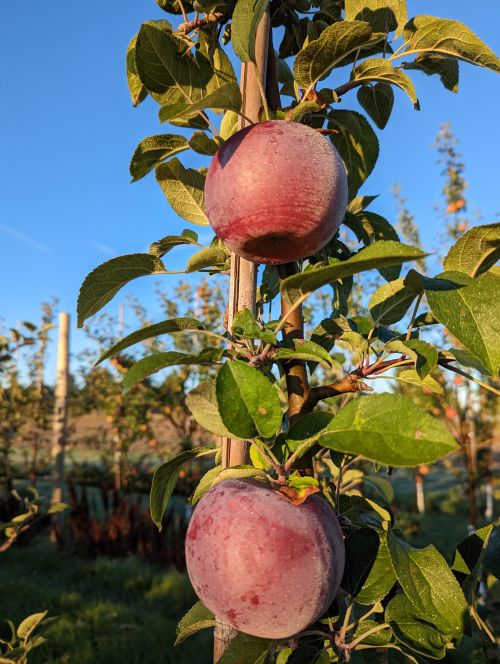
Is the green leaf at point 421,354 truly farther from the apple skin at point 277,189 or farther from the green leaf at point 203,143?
the green leaf at point 203,143

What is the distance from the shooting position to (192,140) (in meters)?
0.87

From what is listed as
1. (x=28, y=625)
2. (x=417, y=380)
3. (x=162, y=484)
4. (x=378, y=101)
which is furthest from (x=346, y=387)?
(x=28, y=625)

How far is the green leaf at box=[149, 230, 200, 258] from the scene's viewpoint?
0.99 m

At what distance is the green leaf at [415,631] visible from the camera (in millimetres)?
741

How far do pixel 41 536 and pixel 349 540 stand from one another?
6908mm

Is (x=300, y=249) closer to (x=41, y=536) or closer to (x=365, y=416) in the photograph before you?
(x=365, y=416)

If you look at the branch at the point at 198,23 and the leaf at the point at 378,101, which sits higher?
the branch at the point at 198,23

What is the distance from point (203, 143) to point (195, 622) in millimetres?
821

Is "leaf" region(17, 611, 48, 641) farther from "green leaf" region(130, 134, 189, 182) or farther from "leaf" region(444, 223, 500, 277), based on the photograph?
"leaf" region(444, 223, 500, 277)

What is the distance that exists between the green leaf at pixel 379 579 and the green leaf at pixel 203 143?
70cm

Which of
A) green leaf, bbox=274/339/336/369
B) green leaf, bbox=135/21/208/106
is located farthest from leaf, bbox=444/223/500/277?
green leaf, bbox=135/21/208/106

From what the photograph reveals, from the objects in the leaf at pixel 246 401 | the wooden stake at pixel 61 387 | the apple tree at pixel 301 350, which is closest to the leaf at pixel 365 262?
the apple tree at pixel 301 350

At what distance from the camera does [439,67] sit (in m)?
1.04

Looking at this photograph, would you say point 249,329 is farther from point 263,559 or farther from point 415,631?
point 415,631
